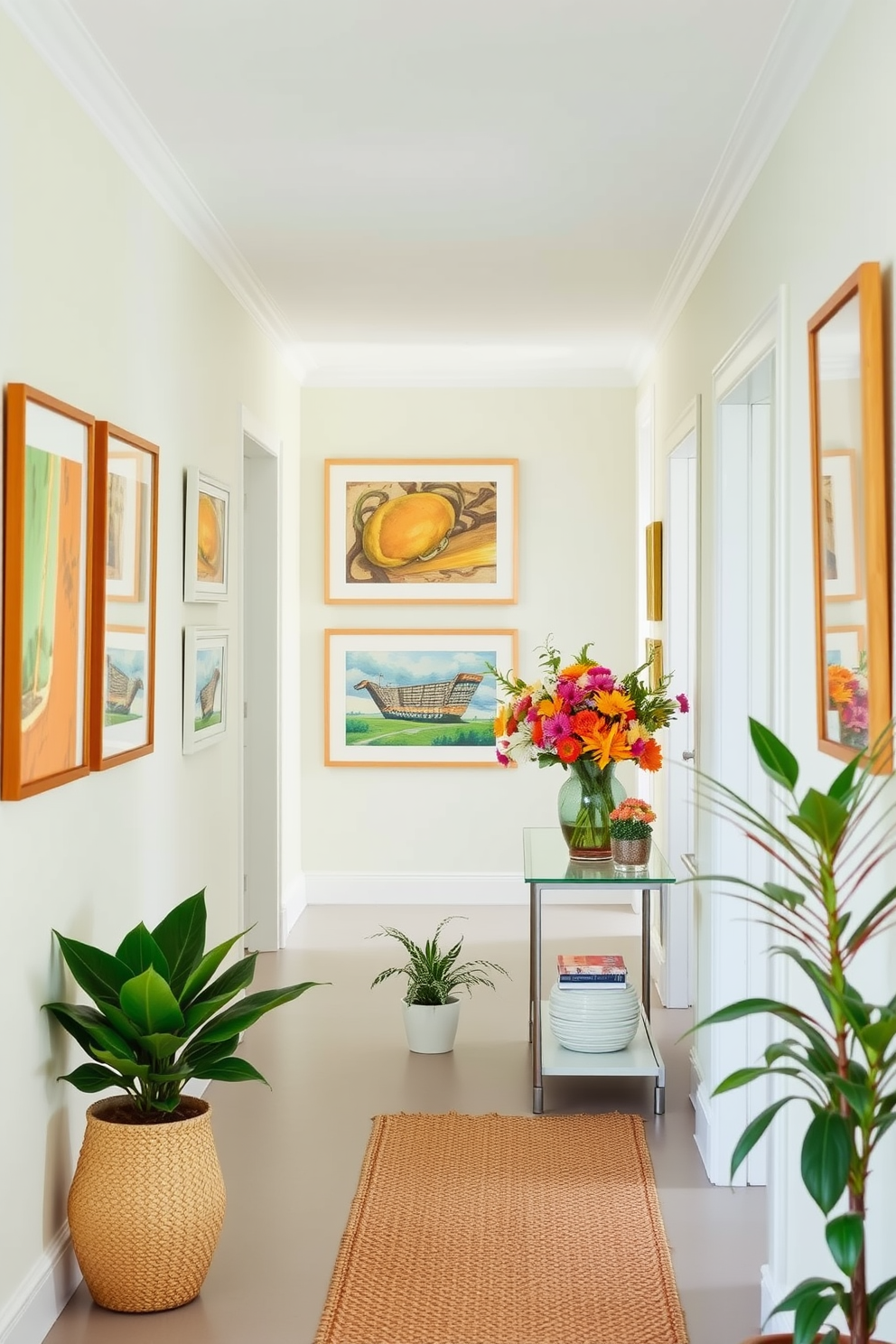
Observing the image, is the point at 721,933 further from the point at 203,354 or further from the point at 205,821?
the point at 203,354

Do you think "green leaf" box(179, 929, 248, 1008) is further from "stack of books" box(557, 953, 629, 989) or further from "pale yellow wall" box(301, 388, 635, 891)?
"pale yellow wall" box(301, 388, 635, 891)

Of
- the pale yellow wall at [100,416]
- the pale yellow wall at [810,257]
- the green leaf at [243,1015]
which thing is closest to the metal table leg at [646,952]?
the pale yellow wall at [810,257]

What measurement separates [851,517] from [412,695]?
4613 mm

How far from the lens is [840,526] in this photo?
2176mm

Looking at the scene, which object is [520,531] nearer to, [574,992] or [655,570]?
[655,570]

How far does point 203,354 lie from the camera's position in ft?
13.6

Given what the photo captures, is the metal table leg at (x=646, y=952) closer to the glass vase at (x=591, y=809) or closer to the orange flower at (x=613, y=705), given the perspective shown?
the glass vase at (x=591, y=809)

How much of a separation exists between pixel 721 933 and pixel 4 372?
7.71 ft

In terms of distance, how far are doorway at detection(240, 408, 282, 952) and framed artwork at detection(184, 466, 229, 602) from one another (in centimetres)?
125

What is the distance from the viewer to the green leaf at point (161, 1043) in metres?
2.65

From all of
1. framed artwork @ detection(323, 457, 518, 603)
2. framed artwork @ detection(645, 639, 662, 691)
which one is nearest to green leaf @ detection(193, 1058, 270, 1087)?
framed artwork @ detection(645, 639, 662, 691)

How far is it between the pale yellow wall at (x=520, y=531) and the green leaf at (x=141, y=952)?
3.84 m

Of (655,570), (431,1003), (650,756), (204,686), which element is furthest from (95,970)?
(655,570)

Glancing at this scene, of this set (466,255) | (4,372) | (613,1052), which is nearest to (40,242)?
(4,372)
